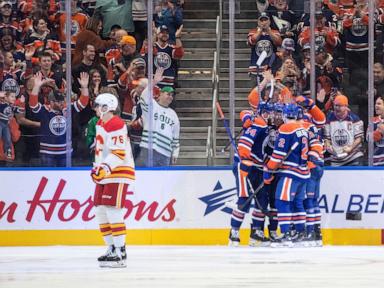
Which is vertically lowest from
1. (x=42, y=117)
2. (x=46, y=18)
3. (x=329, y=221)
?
(x=329, y=221)

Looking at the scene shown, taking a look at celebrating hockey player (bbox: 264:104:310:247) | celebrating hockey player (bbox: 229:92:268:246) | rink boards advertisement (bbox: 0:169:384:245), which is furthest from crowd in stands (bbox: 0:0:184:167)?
celebrating hockey player (bbox: 264:104:310:247)

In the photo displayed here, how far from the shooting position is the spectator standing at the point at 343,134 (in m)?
16.0

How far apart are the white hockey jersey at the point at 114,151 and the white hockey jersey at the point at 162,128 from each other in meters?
3.10

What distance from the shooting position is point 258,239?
1552cm

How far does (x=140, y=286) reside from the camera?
432 inches

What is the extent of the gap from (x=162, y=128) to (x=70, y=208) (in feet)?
4.69

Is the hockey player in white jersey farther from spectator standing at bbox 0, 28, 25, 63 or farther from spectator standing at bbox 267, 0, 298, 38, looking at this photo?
spectator standing at bbox 267, 0, 298, 38

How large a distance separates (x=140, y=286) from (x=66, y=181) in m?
5.03

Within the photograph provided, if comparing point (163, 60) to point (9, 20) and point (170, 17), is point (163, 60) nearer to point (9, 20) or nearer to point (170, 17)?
point (170, 17)

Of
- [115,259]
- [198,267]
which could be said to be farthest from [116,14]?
[198,267]

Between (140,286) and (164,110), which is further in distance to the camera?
(164,110)

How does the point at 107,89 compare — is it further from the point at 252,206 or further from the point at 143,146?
the point at 252,206

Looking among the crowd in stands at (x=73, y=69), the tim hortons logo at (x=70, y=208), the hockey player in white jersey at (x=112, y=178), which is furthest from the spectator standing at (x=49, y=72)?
the hockey player in white jersey at (x=112, y=178)

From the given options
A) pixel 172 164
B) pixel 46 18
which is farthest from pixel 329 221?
pixel 46 18
